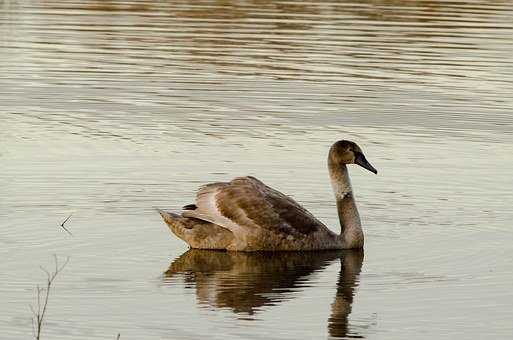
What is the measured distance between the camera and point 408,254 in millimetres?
15422

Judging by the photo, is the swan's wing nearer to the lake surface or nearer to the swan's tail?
the swan's tail

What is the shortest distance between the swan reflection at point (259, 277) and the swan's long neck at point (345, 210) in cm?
13

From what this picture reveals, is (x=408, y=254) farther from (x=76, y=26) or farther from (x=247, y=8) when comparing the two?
(x=247, y=8)

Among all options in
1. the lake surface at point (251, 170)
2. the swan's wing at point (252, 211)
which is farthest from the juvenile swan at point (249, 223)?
the lake surface at point (251, 170)

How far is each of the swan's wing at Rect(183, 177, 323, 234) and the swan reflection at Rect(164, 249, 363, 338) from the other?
265 millimetres

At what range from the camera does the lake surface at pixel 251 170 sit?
13.1 m

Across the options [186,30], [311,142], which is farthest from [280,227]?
[186,30]

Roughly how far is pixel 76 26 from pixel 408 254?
22334 millimetres

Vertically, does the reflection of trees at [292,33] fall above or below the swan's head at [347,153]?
above

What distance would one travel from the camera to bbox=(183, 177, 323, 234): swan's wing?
15828 mm

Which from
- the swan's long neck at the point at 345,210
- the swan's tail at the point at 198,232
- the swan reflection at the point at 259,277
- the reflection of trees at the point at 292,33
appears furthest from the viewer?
the reflection of trees at the point at 292,33

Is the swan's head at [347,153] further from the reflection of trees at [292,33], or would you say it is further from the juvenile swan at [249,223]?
the reflection of trees at [292,33]

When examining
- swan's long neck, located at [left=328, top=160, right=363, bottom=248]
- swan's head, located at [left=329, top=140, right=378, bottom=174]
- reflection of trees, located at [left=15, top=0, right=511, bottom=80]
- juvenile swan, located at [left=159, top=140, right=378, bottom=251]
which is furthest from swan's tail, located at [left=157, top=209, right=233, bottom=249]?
reflection of trees, located at [left=15, top=0, right=511, bottom=80]

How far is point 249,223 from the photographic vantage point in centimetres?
1588
